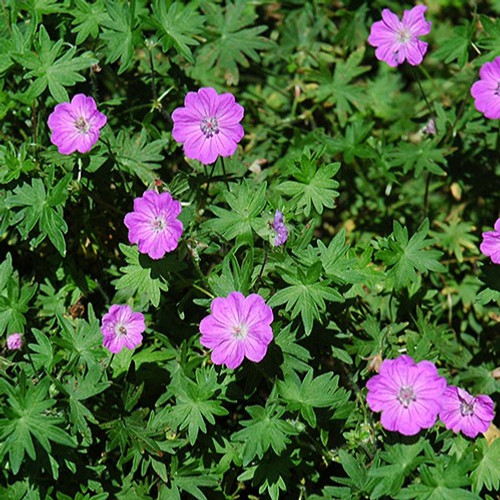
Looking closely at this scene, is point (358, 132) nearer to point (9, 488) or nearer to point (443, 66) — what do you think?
point (443, 66)

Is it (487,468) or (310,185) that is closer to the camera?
(487,468)

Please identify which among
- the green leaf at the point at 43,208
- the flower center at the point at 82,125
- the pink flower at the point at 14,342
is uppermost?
the flower center at the point at 82,125

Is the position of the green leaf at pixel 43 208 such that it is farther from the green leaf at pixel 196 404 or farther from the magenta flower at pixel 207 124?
the green leaf at pixel 196 404

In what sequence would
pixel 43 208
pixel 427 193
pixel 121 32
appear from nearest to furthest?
pixel 43 208
pixel 121 32
pixel 427 193

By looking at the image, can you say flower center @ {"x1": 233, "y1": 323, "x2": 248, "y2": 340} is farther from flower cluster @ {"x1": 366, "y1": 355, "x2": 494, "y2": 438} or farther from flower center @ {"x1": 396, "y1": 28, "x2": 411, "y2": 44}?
flower center @ {"x1": 396, "y1": 28, "x2": 411, "y2": 44}

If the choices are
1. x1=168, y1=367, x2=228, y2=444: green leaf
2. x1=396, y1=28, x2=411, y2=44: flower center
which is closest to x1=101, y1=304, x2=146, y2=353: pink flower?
x1=168, y1=367, x2=228, y2=444: green leaf

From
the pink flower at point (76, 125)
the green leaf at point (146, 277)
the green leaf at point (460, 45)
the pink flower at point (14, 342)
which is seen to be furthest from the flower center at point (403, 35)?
the pink flower at point (14, 342)

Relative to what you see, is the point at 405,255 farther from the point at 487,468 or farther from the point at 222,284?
the point at 487,468

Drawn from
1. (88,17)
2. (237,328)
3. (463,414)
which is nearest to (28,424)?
(237,328)
